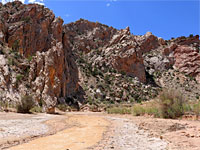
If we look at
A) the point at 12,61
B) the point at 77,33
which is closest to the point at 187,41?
the point at 77,33

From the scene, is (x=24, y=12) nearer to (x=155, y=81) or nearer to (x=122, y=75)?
(x=122, y=75)

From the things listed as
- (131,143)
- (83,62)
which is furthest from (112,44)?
(131,143)

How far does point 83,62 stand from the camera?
59.6m

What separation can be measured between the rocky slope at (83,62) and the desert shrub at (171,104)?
20.2 feet

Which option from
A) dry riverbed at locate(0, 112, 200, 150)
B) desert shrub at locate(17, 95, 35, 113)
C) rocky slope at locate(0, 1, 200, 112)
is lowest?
dry riverbed at locate(0, 112, 200, 150)

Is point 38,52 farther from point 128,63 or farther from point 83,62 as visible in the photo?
point 128,63

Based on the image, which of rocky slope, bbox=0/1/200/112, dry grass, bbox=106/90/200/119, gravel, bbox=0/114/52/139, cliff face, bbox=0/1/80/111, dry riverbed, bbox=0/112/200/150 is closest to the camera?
dry riverbed, bbox=0/112/200/150

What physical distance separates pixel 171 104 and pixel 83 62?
4470cm

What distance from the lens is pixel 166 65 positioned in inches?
2643

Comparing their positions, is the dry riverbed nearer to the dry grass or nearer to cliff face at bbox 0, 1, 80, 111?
the dry grass

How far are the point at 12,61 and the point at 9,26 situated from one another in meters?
16.2

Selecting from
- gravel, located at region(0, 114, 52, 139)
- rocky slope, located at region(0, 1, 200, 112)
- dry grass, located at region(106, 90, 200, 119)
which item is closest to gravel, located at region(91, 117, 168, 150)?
gravel, located at region(0, 114, 52, 139)

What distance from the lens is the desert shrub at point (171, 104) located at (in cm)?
1645

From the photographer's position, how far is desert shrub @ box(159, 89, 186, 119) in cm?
1645
